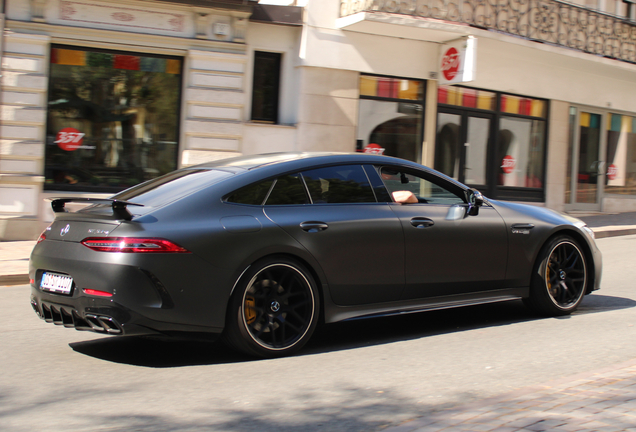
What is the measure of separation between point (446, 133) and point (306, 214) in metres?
12.5

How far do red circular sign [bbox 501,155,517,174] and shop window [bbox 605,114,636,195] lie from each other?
3.92m

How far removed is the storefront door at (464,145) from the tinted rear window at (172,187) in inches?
475

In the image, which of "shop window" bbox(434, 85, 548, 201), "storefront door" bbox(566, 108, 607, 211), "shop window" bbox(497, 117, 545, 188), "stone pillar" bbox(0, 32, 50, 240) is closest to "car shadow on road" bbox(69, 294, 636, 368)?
"stone pillar" bbox(0, 32, 50, 240)

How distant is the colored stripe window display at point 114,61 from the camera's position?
1341 centimetres

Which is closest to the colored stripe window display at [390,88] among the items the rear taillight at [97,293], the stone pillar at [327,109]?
the stone pillar at [327,109]

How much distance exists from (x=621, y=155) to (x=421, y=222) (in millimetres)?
17668

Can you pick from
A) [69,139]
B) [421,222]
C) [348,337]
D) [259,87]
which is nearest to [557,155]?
[259,87]

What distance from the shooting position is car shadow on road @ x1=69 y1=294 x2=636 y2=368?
5297mm

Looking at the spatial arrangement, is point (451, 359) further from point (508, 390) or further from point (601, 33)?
point (601, 33)

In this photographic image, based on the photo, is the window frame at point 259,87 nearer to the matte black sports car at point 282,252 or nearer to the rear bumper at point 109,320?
the matte black sports car at point 282,252

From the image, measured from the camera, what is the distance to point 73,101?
13.6 metres

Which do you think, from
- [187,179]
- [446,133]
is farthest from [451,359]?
[446,133]

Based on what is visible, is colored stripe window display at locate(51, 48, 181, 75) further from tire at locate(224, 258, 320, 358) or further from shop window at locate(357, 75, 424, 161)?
tire at locate(224, 258, 320, 358)

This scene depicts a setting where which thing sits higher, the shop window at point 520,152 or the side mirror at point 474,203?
the shop window at point 520,152
